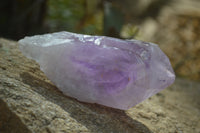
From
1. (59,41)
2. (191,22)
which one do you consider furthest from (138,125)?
(191,22)

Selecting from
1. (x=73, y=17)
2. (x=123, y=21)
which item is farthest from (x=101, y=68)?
(x=73, y=17)

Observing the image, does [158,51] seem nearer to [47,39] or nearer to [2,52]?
[47,39]

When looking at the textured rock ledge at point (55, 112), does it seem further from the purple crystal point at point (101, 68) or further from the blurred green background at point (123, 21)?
the blurred green background at point (123, 21)

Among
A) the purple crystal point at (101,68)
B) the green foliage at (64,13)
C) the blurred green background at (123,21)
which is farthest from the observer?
the green foliage at (64,13)

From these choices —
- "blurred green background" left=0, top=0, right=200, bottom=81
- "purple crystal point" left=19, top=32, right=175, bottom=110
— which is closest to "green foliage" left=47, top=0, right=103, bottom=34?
"blurred green background" left=0, top=0, right=200, bottom=81

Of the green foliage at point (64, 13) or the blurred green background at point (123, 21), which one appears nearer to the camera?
the blurred green background at point (123, 21)

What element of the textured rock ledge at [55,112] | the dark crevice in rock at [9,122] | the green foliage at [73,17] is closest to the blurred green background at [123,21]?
the green foliage at [73,17]
